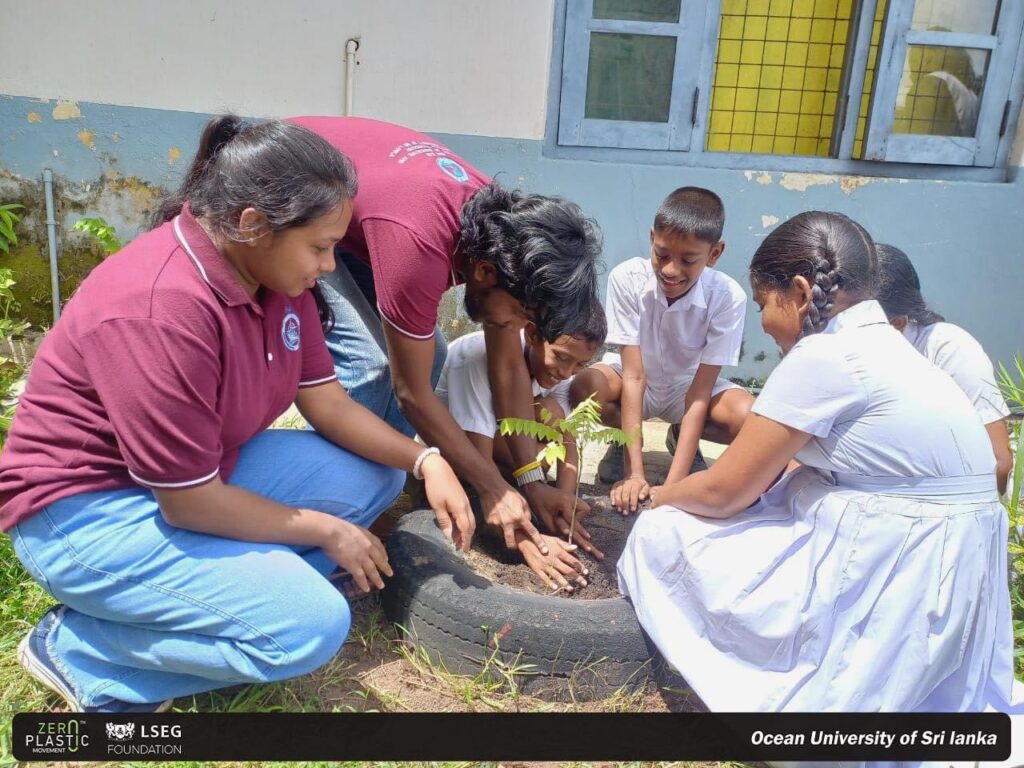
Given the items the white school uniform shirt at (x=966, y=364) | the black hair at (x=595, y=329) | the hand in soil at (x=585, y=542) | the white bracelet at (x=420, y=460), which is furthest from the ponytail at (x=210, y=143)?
the white school uniform shirt at (x=966, y=364)

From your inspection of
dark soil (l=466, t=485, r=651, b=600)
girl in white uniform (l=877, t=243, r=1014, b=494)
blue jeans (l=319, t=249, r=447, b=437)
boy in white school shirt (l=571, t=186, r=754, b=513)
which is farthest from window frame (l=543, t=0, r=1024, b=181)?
dark soil (l=466, t=485, r=651, b=600)

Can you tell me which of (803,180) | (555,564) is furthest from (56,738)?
(803,180)

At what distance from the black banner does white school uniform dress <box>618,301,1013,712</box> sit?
0.06m

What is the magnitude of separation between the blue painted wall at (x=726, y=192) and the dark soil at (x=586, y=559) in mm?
2228

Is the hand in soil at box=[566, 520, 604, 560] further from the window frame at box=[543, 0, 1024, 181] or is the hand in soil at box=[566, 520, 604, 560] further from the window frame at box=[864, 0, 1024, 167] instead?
the window frame at box=[864, 0, 1024, 167]

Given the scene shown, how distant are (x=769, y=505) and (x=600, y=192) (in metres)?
2.75

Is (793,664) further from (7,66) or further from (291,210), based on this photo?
(7,66)

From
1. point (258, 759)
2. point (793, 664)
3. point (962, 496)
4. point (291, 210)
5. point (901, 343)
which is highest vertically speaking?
point (291, 210)

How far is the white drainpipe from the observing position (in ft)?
14.4

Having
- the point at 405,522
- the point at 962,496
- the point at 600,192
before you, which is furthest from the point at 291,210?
the point at 600,192

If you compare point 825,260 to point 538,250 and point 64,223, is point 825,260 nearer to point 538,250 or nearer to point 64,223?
point 538,250

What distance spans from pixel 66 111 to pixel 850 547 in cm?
449

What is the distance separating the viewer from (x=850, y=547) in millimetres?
1895

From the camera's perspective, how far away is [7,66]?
4.34 m
